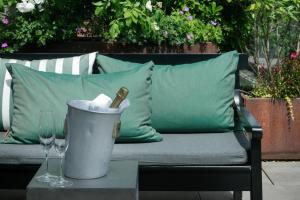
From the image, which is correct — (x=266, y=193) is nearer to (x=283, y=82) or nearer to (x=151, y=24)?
(x=283, y=82)

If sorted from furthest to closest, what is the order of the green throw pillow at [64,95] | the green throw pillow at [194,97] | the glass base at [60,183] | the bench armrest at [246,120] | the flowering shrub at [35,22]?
the flowering shrub at [35,22], the green throw pillow at [194,97], the green throw pillow at [64,95], the bench armrest at [246,120], the glass base at [60,183]

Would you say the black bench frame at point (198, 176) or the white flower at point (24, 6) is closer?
the black bench frame at point (198, 176)

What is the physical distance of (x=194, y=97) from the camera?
12.3 feet

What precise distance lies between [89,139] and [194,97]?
3.72 feet

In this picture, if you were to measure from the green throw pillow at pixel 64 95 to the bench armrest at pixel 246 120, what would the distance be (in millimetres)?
467

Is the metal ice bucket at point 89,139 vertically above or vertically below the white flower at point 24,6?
below

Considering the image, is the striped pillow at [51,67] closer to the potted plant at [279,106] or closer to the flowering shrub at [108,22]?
the flowering shrub at [108,22]

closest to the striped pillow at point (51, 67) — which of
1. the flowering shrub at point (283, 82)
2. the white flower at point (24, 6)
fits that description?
the white flower at point (24, 6)

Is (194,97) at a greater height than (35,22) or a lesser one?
lesser

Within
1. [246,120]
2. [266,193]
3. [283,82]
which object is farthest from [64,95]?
[283,82]

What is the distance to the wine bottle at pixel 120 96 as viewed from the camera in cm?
272

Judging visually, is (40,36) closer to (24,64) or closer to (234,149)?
(24,64)

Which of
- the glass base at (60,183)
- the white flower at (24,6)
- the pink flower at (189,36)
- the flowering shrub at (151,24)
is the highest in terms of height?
the white flower at (24,6)

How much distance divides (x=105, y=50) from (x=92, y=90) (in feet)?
4.80
